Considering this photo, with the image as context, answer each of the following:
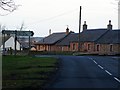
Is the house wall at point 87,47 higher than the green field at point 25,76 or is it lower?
higher

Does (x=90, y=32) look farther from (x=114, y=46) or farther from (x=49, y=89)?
(x=49, y=89)

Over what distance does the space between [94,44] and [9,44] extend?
47.6m

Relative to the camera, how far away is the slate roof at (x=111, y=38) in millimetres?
79775

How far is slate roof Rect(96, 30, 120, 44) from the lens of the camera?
79775mm

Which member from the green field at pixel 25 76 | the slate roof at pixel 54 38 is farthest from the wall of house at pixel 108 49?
the green field at pixel 25 76

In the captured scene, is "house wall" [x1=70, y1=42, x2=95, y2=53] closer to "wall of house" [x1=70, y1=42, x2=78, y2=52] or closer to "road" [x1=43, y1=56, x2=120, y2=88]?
"wall of house" [x1=70, y1=42, x2=78, y2=52]

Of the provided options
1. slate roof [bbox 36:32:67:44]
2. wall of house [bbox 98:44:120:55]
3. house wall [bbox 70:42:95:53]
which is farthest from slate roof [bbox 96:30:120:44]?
slate roof [bbox 36:32:67:44]

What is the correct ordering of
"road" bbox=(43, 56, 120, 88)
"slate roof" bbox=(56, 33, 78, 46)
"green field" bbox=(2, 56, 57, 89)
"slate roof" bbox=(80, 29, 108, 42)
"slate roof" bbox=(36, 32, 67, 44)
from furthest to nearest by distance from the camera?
"slate roof" bbox=(36, 32, 67, 44), "slate roof" bbox=(56, 33, 78, 46), "slate roof" bbox=(80, 29, 108, 42), "road" bbox=(43, 56, 120, 88), "green field" bbox=(2, 56, 57, 89)

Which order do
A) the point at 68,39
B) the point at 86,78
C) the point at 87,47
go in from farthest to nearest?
the point at 68,39
the point at 87,47
the point at 86,78

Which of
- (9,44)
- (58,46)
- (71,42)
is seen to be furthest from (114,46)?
(9,44)

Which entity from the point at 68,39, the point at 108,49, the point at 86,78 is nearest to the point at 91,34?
the point at 68,39

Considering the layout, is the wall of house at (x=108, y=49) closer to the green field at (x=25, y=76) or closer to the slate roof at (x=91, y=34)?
the slate roof at (x=91, y=34)

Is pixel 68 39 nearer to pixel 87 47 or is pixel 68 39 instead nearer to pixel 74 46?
pixel 74 46

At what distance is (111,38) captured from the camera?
269 feet
